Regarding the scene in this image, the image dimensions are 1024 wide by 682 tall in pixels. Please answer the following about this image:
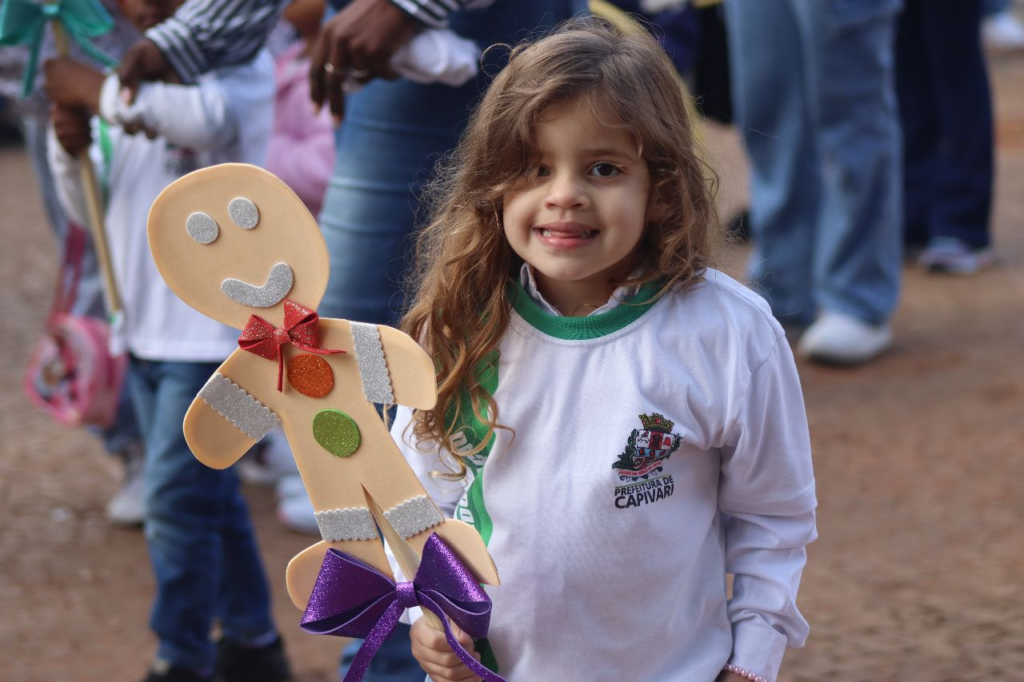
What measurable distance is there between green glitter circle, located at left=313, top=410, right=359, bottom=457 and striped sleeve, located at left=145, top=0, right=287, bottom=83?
Answer: 3.83 feet

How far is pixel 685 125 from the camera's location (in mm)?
1736

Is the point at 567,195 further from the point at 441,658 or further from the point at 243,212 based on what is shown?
the point at 441,658

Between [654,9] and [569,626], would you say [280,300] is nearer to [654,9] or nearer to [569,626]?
[569,626]

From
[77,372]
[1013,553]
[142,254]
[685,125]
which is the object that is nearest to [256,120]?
[142,254]

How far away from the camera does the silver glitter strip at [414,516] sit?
65.6 inches

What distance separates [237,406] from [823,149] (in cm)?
359

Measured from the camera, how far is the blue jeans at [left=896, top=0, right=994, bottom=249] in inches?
229

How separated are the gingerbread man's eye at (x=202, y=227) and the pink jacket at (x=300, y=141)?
2.06 m

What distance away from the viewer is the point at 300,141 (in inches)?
152

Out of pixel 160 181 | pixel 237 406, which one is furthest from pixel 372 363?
pixel 160 181

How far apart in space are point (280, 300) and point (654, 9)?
168 inches

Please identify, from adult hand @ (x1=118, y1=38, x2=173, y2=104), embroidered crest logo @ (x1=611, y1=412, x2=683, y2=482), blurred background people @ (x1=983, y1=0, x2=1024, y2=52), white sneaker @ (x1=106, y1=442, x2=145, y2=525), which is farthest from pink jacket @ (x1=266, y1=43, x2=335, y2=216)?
blurred background people @ (x1=983, y1=0, x2=1024, y2=52)

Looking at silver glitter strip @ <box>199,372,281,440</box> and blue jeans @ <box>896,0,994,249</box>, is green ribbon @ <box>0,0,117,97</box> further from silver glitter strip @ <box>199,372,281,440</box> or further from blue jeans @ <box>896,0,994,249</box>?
blue jeans @ <box>896,0,994,249</box>

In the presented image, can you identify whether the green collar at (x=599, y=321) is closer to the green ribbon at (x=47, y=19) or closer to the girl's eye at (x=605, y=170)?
the girl's eye at (x=605, y=170)
